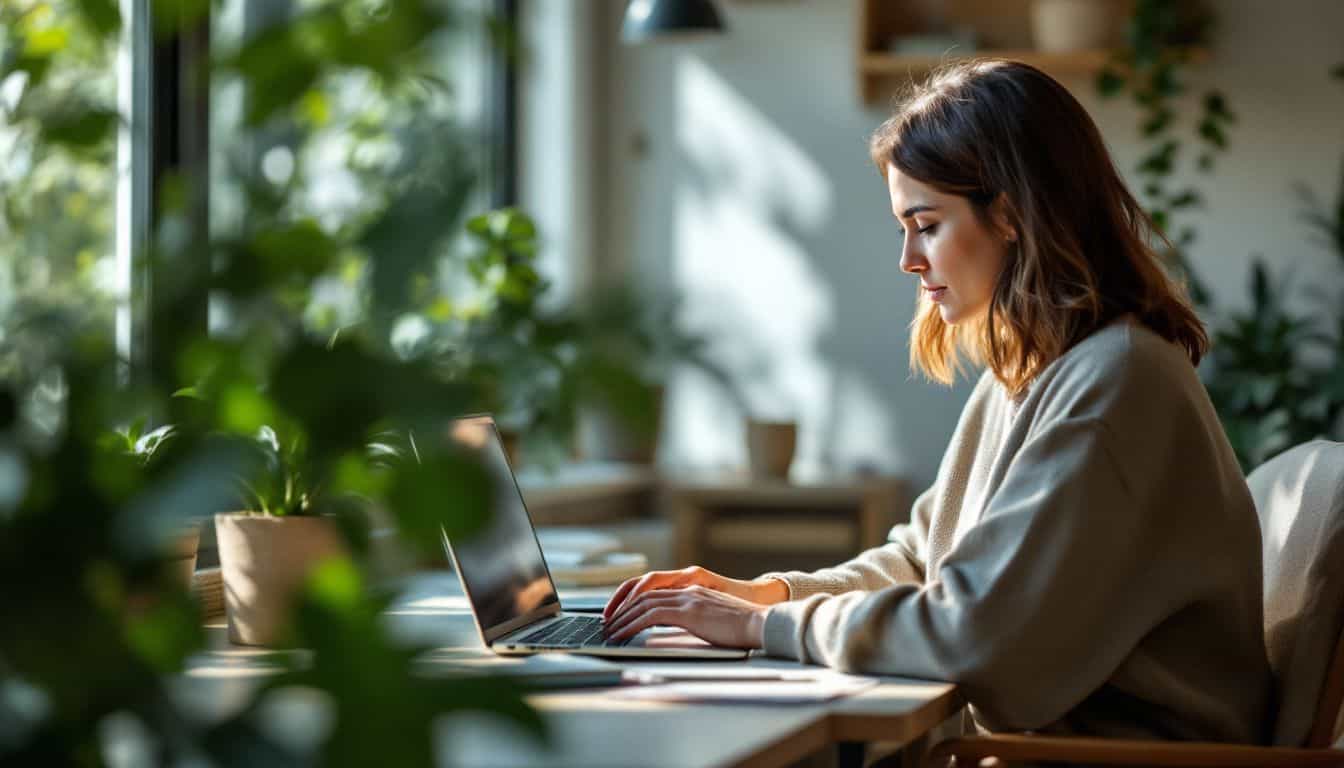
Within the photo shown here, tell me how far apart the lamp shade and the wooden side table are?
1.18 meters

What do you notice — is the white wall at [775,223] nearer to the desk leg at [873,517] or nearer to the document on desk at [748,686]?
the desk leg at [873,517]

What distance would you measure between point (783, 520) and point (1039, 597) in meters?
2.85

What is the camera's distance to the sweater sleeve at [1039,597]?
1492 millimetres

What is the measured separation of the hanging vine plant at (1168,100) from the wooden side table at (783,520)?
970 mm

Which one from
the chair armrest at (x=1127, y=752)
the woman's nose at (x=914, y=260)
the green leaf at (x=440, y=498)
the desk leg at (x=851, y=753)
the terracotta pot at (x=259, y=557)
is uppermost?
the woman's nose at (x=914, y=260)

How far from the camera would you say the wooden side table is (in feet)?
13.6

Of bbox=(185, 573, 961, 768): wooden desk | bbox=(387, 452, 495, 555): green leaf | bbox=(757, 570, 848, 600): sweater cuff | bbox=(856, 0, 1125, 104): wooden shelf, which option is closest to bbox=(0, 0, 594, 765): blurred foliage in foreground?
bbox=(387, 452, 495, 555): green leaf

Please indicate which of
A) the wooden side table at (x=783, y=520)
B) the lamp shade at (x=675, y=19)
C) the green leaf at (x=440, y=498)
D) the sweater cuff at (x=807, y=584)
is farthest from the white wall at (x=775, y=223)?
the green leaf at (x=440, y=498)

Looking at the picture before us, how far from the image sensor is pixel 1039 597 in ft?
4.88

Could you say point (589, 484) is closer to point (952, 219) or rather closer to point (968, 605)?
point (952, 219)

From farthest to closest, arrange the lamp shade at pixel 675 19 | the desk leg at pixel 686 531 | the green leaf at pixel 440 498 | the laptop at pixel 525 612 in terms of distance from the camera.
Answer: the desk leg at pixel 686 531, the lamp shade at pixel 675 19, the laptop at pixel 525 612, the green leaf at pixel 440 498

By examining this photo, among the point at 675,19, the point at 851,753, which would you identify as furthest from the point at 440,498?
the point at 675,19

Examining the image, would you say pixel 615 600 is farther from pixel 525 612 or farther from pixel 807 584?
pixel 807 584

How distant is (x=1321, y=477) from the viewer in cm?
173
